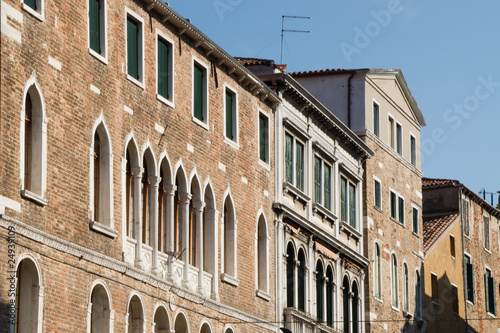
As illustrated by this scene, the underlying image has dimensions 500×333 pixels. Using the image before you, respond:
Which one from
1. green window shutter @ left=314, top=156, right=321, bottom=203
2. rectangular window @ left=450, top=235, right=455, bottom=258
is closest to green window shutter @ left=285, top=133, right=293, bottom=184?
green window shutter @ left=314, top=156, right=321, bottom=203

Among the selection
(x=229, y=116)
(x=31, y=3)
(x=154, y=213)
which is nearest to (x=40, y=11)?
(x=31, y=3)

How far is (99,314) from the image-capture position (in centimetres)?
2481

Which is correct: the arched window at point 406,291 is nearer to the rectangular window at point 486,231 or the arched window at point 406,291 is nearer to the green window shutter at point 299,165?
the green window shutter at point 299,165

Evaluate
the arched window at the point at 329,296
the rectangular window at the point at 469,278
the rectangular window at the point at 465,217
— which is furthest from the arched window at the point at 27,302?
the rectangular window at the point at 465,217

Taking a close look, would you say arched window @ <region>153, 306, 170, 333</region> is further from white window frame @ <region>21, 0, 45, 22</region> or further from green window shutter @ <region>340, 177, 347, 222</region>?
green window shutter @ <region>340, 177, 347, 222</region>

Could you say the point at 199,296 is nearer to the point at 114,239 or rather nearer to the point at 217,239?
the point at 217,239

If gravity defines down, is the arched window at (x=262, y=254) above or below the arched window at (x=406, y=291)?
below

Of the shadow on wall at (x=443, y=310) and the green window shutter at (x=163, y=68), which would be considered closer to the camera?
the green window shutter at (x=163, y=68)

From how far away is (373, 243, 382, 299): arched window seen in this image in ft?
136

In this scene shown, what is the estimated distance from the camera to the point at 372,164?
4238 centimetres

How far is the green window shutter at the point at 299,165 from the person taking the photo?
35844mm

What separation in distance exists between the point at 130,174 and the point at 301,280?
10233 millimetres

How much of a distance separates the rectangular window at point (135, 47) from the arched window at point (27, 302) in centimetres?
593

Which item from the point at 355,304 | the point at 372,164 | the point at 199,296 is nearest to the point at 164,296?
the point at 199,296
